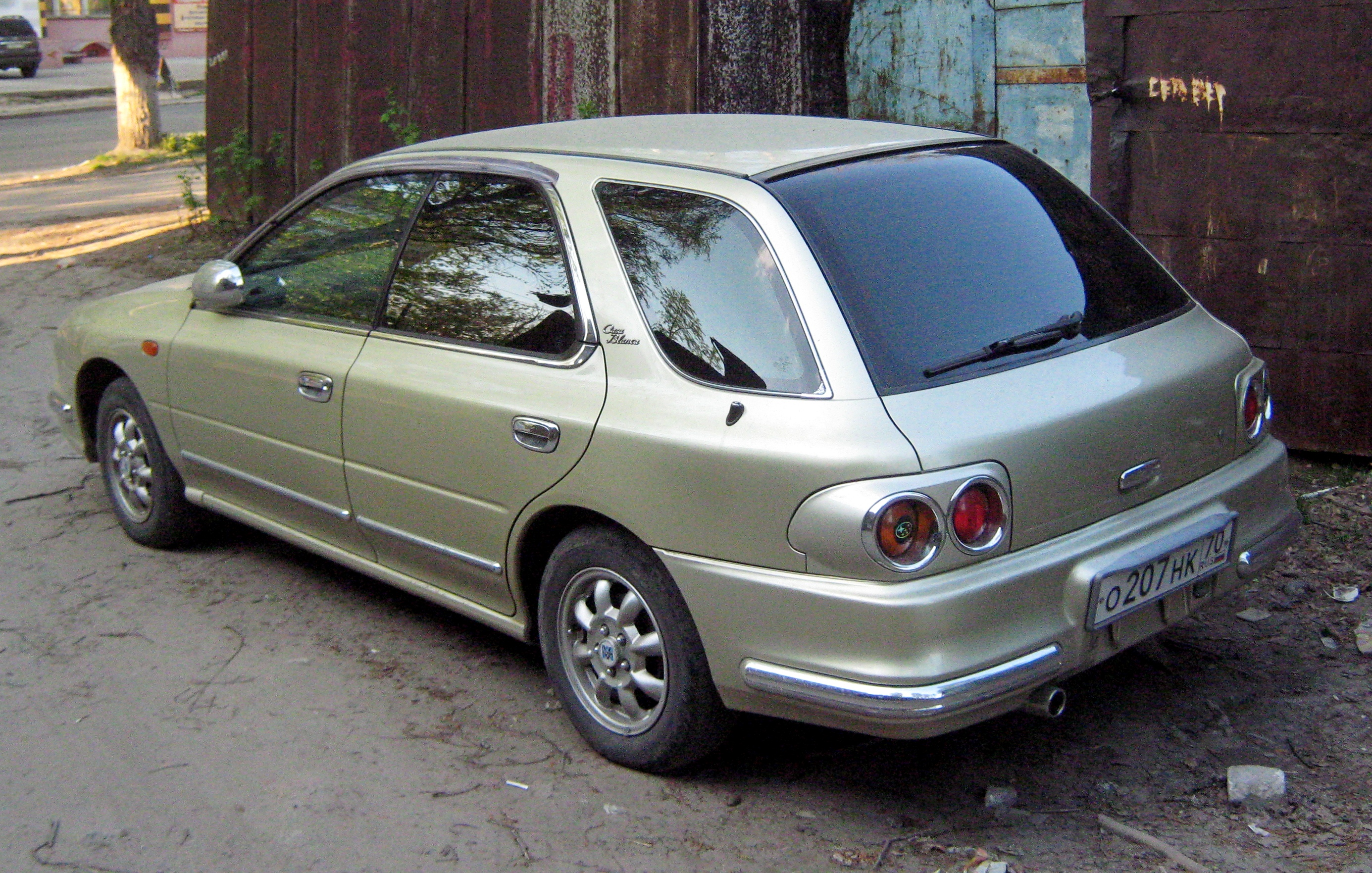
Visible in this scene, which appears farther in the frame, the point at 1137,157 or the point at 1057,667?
the point at 1137,157

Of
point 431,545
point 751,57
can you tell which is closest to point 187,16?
point 751,57

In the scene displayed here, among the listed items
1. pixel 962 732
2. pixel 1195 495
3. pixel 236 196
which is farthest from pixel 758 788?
pixel 236 196

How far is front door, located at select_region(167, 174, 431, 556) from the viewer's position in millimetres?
4281

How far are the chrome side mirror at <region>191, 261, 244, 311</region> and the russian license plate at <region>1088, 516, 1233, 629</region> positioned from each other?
308 cm

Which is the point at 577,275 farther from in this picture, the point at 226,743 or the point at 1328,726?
the point at 1328,726

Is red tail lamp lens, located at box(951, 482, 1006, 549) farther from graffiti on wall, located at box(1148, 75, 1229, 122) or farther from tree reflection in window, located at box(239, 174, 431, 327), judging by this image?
graffiti on wall, located at box(1148, 75, 1229, 122)

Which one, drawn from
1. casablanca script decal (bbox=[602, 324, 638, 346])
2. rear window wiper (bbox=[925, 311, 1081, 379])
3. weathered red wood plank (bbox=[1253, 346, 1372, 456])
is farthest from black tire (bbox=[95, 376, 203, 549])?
weathered red wood plank (bbox=[1253, 346, 1372, 456])

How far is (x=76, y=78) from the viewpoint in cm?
3388

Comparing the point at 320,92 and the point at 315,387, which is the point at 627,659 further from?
the point at 320,92

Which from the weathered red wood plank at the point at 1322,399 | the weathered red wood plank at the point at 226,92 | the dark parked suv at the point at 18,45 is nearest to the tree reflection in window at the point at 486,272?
the weathered red wood plank at the point at 1322,399

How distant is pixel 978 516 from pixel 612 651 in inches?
42.6

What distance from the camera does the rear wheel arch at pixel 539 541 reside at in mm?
3541

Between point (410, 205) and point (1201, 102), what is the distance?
3368 millimetres

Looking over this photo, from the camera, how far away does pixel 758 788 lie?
11.6 ft
